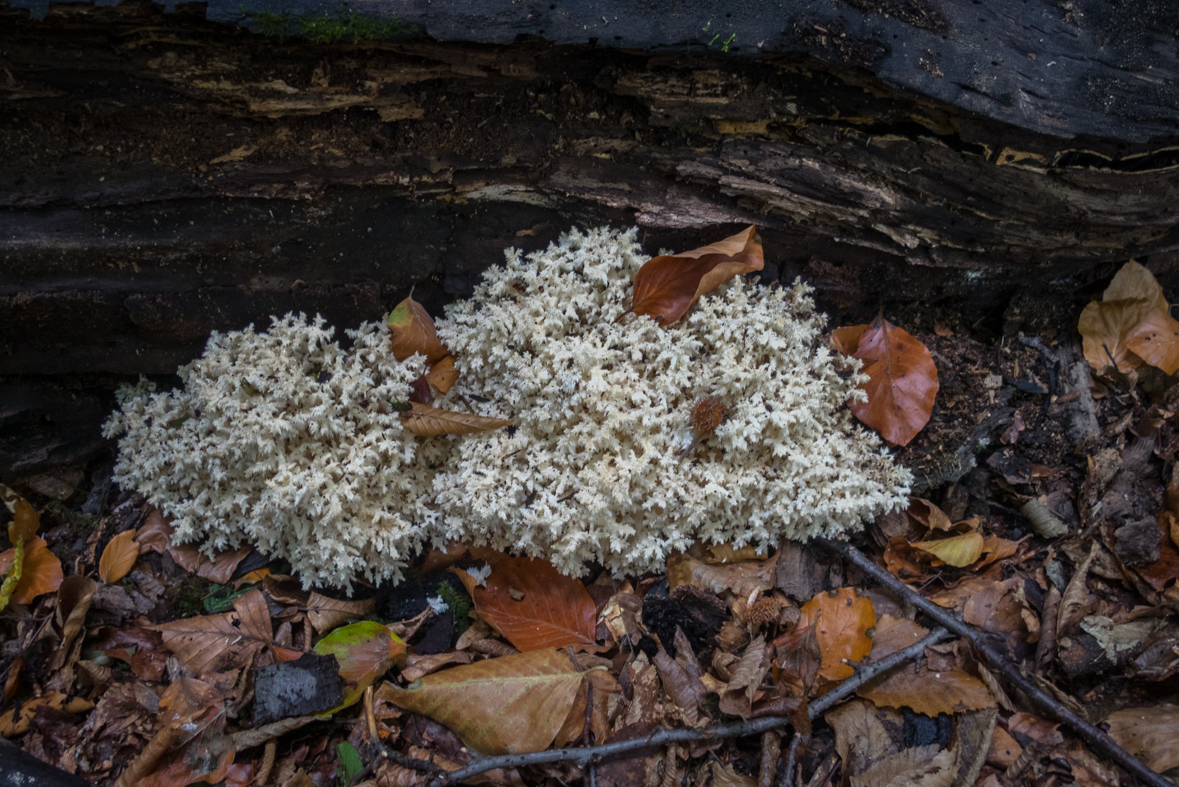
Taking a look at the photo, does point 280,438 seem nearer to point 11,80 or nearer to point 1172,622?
point 11,80

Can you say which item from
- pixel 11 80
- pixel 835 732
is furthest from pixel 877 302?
pixel 11 80

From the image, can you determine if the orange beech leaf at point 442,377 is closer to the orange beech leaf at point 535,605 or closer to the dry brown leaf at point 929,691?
the orange beech leaf at point 535,605

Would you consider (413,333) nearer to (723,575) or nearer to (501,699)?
(501,699)

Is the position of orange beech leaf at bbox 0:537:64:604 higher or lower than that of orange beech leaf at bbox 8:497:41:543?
lower

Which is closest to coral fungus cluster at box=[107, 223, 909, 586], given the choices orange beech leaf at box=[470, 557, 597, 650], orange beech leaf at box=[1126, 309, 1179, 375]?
orange beech leaf at box=[470, 557, 597, 650]

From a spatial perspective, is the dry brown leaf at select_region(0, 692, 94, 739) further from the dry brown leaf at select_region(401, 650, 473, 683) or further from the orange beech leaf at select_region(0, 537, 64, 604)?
the dry brown leaf at select_region(401, 650, 473, 683)

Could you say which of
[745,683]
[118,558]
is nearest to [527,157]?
[745,683]
